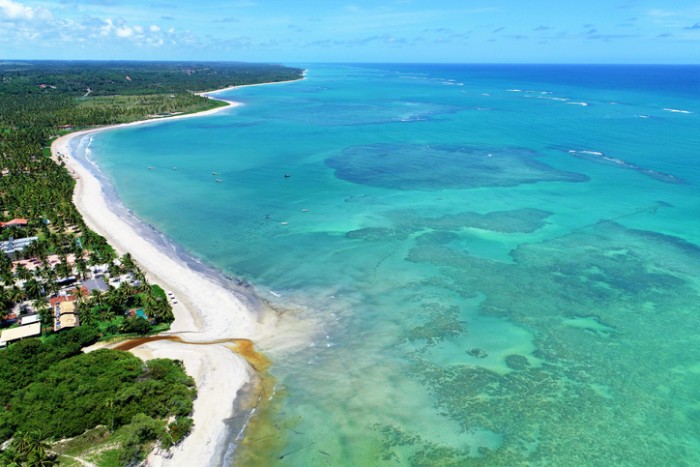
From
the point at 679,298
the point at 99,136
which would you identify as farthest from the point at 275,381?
the point at 99,136

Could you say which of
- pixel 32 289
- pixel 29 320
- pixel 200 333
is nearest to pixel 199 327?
pixel 200 333

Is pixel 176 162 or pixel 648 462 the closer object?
pixel 648 462

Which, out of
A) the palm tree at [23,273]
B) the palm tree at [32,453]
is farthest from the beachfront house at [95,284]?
the palm tree at [32,453]

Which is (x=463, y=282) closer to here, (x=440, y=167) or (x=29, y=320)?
(x=29, y=320)

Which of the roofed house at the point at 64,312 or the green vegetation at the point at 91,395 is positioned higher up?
the roofed house at the point at 64,312

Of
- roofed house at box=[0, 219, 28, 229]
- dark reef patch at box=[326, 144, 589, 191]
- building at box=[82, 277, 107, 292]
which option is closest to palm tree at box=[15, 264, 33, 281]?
building at box=[82, 277, 107, 292]

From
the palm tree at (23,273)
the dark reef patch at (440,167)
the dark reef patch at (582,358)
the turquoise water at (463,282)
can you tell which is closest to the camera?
the dark reef patch at (582,358)

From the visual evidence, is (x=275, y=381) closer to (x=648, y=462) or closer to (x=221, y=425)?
(x=221, y=425)

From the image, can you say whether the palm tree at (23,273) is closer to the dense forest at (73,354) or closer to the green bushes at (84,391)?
the dense forest at (73,354)
